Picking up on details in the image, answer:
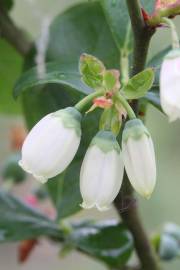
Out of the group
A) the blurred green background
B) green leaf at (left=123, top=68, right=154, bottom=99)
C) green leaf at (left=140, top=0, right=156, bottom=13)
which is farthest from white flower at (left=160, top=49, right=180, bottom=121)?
the blurred green background

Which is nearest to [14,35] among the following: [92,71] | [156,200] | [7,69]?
[7,69]

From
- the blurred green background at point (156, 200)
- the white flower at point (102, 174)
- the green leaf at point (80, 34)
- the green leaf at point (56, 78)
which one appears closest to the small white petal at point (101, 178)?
the white flower at point (102, 174)

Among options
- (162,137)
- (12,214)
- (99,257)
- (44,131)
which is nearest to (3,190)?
(12,214)

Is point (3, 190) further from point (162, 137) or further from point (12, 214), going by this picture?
point (162, 137)

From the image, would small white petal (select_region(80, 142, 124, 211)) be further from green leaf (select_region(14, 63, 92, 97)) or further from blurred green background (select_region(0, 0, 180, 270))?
blurred green background (select_region(0, 0, 180, 270))

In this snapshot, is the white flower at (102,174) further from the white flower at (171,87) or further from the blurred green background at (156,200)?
the blurred green background at (156,200)

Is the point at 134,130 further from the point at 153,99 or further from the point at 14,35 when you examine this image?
the point at 14,35
